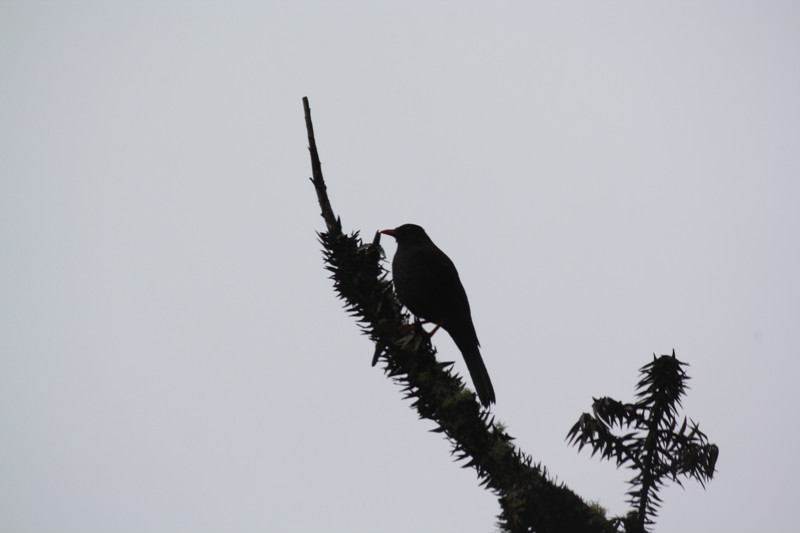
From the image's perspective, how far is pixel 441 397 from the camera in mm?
2025

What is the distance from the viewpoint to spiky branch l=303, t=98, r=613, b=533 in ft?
5.86

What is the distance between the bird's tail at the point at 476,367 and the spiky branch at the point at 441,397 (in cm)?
256

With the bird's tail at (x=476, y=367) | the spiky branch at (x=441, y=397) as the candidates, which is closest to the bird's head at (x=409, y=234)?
the bird's tail at (x=476, y=367)

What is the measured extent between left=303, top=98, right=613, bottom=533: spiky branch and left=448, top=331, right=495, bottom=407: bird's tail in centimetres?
256

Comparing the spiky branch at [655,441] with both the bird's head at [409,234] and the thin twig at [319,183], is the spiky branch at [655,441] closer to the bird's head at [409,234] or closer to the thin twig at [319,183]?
the thin twig at [319,183]

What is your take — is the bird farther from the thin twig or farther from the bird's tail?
the thin twig

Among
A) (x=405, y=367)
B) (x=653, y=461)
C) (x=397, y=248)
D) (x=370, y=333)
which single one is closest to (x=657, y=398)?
(x=653, y=461)

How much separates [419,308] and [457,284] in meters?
0.43

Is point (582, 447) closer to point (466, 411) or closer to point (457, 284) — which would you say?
point (466, 411)

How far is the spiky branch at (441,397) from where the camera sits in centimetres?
179

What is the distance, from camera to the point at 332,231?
2459 mm

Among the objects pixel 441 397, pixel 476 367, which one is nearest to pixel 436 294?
pixel 476 367

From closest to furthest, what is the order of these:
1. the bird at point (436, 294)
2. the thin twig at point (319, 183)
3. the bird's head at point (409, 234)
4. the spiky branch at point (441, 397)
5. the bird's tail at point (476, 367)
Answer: the spiky branch at point (441, 397)
the thin twig at point (319, 183)
the bird's tail at point (476, 367)
the bird at point (436, 294)
the bird's head at point (409, 234)

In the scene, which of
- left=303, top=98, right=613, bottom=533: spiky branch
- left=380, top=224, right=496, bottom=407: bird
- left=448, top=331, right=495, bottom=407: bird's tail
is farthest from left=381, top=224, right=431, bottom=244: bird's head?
left=303, top=98, right=613, bottom=533: spiky branch
